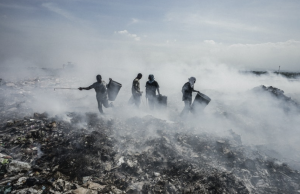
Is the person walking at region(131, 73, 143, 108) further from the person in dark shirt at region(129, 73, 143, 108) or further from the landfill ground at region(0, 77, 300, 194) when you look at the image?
the landfill ground at region(0, 77, 300, 194)

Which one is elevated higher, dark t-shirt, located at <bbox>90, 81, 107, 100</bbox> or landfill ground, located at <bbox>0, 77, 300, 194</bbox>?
dark t-shirt, located at <bbox>90, 81, 107, 100</bbox>

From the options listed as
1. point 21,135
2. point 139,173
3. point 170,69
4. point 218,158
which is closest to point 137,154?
point 139,173

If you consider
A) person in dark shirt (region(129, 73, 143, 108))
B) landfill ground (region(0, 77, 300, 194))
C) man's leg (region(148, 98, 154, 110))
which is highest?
person in dark shirt (region(129, 73, 143, 108))

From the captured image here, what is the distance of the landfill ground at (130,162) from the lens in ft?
9.09

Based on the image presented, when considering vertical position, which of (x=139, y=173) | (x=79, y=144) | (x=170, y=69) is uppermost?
(x=170, y=69)

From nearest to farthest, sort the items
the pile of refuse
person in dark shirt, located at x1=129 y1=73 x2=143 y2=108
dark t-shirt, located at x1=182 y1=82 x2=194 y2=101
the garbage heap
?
the garbage heap, dark t-shirt, located at x1=182 y1=82 x2=194 y2=101, person in dark shirt, located at x1=129 y1=73 x2=143 y2=108, the pile of refuse

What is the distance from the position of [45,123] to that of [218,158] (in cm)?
527

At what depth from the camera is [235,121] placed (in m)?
6.57

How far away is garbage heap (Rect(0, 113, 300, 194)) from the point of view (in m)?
2.77

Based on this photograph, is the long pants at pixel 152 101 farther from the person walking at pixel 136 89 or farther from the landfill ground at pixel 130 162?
the landfill ground at pixel 130 162

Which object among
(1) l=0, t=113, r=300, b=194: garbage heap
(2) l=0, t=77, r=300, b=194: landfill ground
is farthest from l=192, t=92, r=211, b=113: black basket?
(1) l=0, t=113, r=300, b=194: garbage heap

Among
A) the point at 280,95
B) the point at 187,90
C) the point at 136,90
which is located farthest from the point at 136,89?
the point at 280,95

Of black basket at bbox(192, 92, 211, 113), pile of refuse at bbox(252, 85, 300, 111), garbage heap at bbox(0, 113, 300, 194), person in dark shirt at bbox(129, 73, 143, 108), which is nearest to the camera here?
garbage heap at bbox(0, 113, 300, 194)

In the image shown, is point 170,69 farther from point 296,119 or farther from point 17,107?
point 17,107
